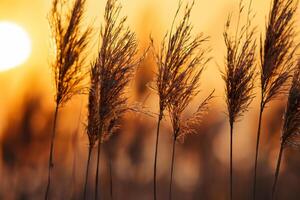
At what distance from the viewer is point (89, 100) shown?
21.2 feet

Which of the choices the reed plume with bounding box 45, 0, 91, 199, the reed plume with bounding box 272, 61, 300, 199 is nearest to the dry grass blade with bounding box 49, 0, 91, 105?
the reed plume with bounding box 45, 0, 91, 199

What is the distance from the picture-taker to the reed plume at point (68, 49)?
589cm

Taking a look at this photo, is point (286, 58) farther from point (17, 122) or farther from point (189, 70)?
point (17, 122)

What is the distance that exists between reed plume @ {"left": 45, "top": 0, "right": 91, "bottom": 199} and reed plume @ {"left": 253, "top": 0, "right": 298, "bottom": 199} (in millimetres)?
1549

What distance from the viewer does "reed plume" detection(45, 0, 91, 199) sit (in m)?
5.89

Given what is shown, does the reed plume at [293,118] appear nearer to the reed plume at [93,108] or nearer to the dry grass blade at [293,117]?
the dry grass blade at [293,117]

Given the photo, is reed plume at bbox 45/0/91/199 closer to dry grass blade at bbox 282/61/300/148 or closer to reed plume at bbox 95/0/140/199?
reed plume at bbox 95/0/140/199

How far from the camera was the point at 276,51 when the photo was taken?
237 inches

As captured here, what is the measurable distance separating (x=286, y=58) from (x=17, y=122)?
15.8 feet

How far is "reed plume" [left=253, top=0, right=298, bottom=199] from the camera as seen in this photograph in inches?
235

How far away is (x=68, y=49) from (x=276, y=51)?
178cm

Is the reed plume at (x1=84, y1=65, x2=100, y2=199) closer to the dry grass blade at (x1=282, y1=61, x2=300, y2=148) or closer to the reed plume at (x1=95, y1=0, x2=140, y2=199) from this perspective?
the reed plume at (x1=95, y1=0, x2=140, y2=199)

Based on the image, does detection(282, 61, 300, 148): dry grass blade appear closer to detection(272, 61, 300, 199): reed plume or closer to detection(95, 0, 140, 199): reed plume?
detection(272, 61, 300, 199): reed plume

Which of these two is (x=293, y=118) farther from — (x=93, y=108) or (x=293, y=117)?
(x=93, y=108)
